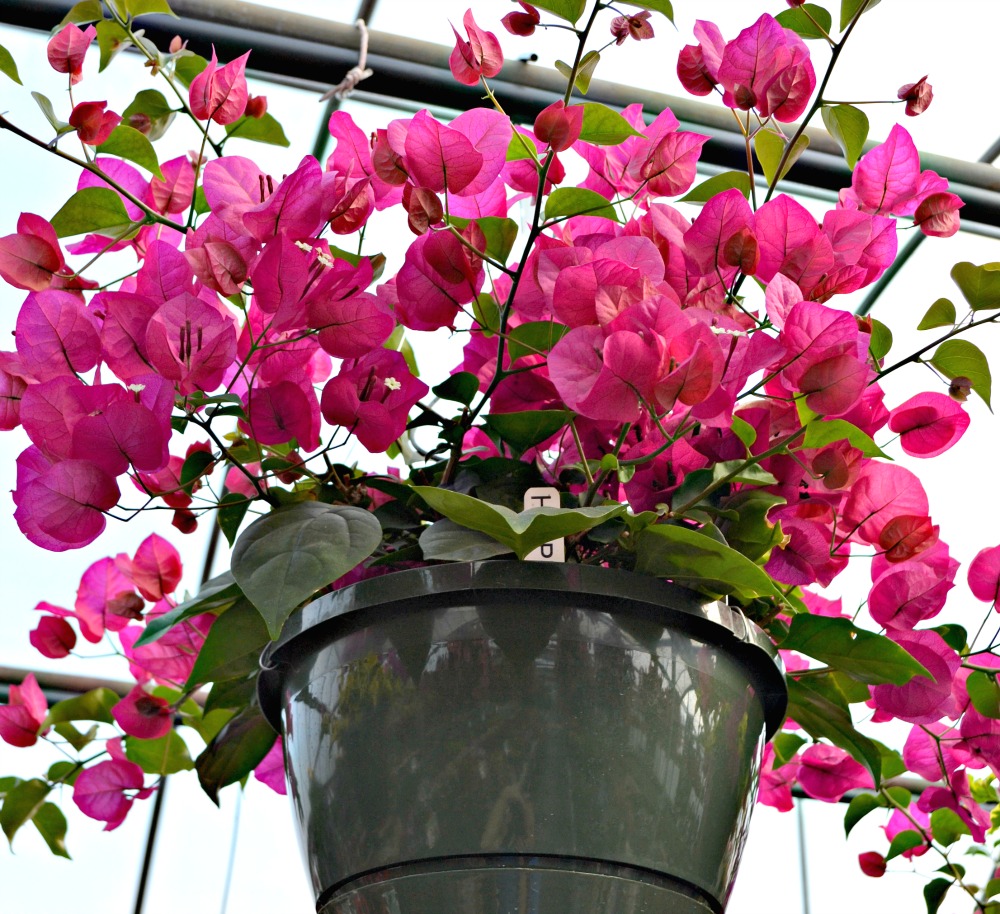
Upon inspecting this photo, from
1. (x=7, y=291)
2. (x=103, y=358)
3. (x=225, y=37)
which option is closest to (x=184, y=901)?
(x=7, y=291)

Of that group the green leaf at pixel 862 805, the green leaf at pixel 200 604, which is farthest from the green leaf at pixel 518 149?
the green leaf at pixel 862 805

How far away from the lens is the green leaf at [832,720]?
1.66 ft

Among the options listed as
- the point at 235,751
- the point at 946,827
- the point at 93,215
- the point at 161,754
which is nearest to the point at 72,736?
the point at 161,754

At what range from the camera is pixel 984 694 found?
1.85 feet

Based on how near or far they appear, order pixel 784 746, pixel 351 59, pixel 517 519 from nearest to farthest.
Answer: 1. pixel 517 519
2. pixel 784 746
3. pixel 351 59

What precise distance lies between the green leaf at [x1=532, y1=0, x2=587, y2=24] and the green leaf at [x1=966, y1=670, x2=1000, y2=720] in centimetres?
38

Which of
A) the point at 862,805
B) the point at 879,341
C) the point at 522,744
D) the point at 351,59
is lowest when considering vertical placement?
the point at 522,744

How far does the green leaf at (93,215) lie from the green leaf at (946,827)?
725 millimetres

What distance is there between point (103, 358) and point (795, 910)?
256 centimetres

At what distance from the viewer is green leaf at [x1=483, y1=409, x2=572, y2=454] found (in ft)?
1.56

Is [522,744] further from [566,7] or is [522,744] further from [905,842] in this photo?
[905,842]

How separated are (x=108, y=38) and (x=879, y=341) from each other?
43 centimetres

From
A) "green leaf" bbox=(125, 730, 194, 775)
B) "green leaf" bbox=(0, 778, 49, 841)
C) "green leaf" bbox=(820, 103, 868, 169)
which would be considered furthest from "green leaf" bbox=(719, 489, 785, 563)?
"green leaf" bbox=(0, 778, 49, 841)

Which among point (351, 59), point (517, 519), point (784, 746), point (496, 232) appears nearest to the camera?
point (517, 519)
